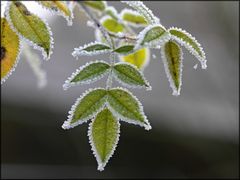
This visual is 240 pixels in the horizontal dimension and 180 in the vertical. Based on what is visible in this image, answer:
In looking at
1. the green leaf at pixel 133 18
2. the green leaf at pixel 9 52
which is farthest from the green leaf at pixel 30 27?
the green leaf at pixel 133 18

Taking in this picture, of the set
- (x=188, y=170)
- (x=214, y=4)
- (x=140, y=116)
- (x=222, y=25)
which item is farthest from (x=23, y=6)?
(x=222, y=25)

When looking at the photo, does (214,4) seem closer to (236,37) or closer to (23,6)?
(236,37)

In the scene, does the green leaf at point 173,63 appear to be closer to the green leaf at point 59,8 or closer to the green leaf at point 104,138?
the green leaf at point 104,138

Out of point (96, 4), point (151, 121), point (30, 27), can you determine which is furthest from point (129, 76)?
point (151, 121)

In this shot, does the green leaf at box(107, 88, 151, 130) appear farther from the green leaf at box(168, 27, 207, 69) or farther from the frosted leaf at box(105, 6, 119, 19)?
the frosted leaf at box(105, 6, 119, 19)

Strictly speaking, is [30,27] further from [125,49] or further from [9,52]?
[125,49]

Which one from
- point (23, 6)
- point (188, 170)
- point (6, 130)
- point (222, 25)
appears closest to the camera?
point (23, 6)
